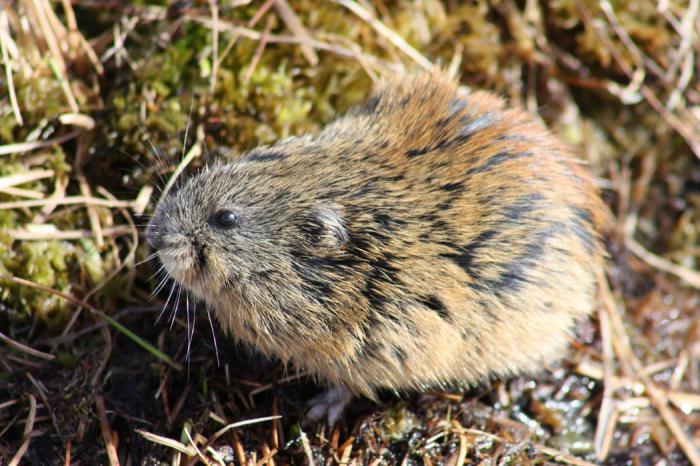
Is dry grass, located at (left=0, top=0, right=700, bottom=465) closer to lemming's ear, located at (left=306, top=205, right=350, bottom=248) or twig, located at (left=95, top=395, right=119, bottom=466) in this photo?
twig, located at (left=95, top=395, right=119, bottom=466)

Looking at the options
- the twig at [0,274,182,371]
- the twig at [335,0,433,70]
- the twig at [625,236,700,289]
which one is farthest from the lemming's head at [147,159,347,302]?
the twig at [625,236,700,289]

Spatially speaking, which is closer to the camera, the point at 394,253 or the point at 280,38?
the point at 394,253

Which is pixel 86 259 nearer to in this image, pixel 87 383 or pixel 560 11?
pixel 87 383

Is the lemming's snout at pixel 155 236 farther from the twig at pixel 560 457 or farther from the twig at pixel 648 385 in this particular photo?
the twig at pixel 648 385

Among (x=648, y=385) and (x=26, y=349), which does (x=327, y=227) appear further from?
(x=648, y=385)

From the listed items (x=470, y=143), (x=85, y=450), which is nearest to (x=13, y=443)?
(x=85, y=450)

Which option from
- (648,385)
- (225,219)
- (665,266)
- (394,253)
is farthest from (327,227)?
(665,266)
